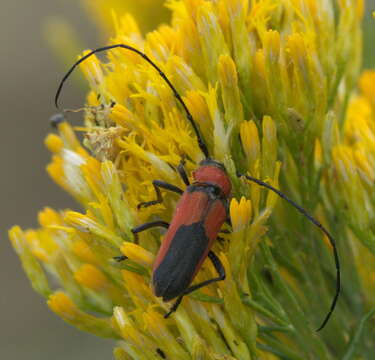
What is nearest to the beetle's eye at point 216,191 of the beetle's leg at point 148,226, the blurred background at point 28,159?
the beetle's leg at point 148,226

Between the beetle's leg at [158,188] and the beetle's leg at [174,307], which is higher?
the beetle's leg at [158,188]

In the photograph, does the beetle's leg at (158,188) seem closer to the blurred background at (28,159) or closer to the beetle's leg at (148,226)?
the beetle's leg at (148,226)

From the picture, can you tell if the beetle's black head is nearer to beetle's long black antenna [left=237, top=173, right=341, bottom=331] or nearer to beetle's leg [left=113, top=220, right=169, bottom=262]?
beetle's long black antenna [left=237, top=173, right=341, bottom=331]

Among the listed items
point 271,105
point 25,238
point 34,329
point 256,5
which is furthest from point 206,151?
point 34,329

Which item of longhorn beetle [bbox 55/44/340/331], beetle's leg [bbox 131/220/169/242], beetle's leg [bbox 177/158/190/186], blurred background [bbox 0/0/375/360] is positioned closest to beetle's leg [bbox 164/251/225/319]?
longhorn beetle [bbox 55/44/340/331]

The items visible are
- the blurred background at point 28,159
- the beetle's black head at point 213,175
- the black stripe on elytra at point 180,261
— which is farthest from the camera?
the blurred background at point 28,159

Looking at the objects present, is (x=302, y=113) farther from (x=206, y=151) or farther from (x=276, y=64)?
(x=206, y=151)

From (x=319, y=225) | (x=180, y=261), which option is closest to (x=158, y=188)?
(x=180, y=261)
